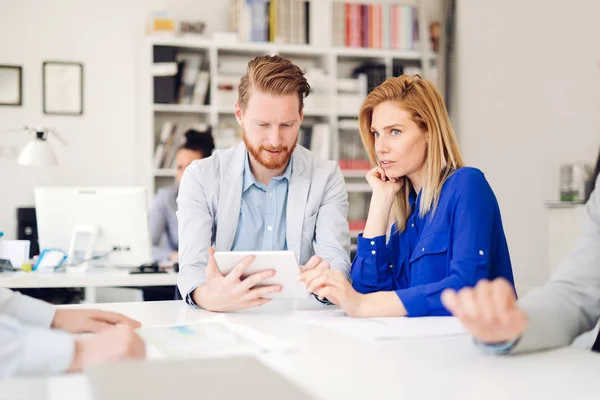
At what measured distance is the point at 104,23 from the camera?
5.19 meters

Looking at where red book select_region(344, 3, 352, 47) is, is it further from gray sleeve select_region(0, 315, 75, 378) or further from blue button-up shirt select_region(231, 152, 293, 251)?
gray sleeve select_region(0, 315, 75, 378)

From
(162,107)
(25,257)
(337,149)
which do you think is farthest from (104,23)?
(25,257)

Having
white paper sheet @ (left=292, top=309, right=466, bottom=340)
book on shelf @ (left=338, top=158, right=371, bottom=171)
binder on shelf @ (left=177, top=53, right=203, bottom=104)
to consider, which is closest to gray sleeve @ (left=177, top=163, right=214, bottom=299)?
white paper sheet @ (left=292, top=309, right=466, bottom=340)

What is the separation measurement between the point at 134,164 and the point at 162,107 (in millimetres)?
517

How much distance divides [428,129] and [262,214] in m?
0.63

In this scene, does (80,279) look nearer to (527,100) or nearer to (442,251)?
(442,251)

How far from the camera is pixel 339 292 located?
66.1 inches

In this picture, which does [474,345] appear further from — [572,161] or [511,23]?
[511,23]

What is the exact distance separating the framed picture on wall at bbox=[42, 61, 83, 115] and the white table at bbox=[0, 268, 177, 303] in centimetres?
214

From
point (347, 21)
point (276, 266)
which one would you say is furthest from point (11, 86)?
point (276, 266)

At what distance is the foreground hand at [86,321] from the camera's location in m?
1.48

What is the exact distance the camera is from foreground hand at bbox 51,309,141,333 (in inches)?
58.4

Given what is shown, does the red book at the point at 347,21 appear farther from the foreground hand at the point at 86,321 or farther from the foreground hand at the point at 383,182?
the foreground hand at the point at 86,321

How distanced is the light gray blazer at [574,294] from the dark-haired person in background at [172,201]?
305cm
